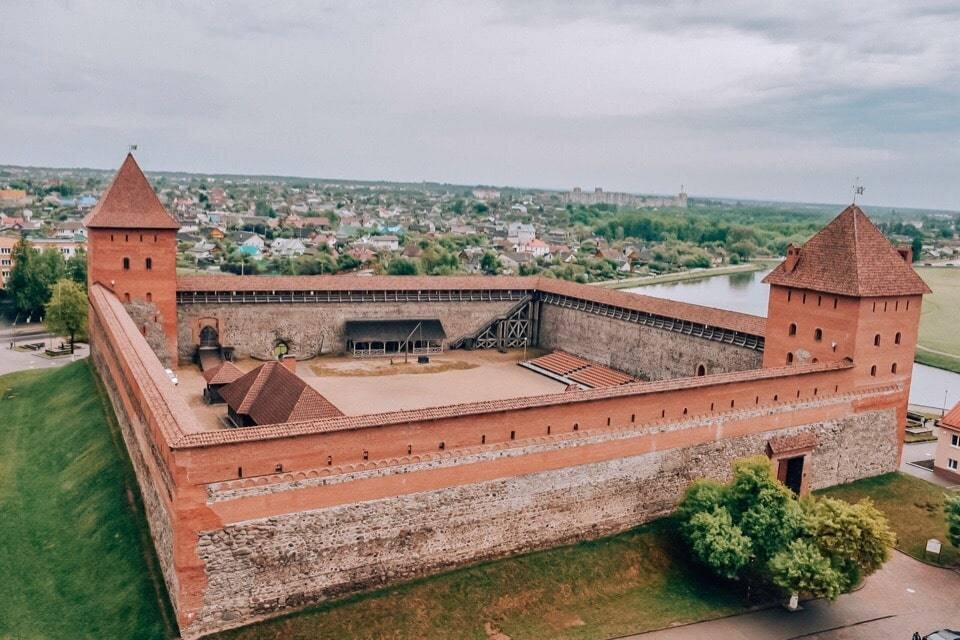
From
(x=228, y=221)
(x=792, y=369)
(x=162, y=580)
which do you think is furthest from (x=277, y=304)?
(x=228, y=221)

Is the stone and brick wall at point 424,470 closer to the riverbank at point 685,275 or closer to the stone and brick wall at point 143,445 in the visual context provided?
the stone and brick wall at point 143,445

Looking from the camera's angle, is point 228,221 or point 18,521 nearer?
point 18,521

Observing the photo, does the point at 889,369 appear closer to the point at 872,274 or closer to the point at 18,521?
the point at 872,274

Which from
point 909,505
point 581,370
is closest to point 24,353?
point 581,370

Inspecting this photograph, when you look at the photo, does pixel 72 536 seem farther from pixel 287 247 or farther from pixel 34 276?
pixel 287 247

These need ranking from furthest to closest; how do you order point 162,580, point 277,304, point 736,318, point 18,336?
point 18,336 < point 277,304 < point 736,318 < point 162,580

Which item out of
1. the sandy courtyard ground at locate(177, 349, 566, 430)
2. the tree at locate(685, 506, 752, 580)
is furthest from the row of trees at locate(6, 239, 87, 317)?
the tree at locate(685, 506, 752, 580)
